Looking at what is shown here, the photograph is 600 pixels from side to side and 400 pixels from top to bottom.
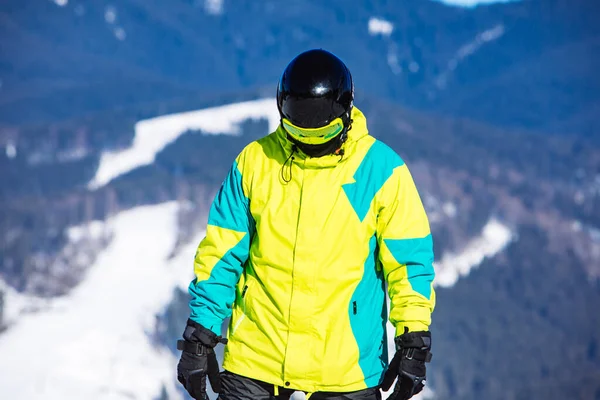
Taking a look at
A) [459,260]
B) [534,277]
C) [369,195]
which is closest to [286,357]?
[369,195]

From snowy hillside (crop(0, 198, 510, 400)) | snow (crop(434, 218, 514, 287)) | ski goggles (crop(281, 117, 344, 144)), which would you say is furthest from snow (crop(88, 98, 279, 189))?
ski goggles (crop(281, 117, 344, 144))

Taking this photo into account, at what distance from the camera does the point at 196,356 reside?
4391 mm

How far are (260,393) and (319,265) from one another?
0.79m

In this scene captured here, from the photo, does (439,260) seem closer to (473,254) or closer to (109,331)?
(473,254)

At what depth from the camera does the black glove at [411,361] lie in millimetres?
4234

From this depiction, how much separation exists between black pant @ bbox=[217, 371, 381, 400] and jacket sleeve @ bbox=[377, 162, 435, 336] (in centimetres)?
41

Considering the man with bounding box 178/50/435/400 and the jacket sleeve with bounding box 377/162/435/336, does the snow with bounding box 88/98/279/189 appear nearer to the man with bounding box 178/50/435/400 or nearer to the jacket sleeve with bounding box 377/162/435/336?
the man with bounding box 178/50/435/400

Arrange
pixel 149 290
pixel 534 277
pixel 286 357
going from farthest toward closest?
pixel 534 277 < pixel 149 290 < pixel 286 357

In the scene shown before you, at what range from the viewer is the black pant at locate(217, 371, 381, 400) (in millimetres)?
4367

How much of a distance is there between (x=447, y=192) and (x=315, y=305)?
614 feet

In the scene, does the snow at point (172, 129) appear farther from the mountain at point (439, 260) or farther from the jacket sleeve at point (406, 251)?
the jacket sleeve at point (406, 251)

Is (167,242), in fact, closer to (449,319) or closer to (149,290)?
(149,290)

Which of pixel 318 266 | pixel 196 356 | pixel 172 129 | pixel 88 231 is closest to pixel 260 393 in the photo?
pixel 196 356

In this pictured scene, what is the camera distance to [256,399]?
14.4 feet
